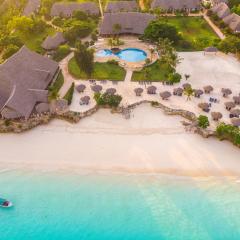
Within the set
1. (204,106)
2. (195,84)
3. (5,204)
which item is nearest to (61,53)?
(195,84)

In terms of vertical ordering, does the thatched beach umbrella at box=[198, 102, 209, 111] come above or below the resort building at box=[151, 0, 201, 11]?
below

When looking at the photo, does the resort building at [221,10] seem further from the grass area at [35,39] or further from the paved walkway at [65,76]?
the grass area at [35,39]

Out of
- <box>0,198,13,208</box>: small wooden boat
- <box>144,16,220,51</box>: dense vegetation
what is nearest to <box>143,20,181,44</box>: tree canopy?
<box>144,16,220,51</box>: dense vegetation

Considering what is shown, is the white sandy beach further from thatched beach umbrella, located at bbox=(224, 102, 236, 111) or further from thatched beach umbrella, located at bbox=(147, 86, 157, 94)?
thatched beach umbrella, located at bbox=(224, 102, 236, 111)

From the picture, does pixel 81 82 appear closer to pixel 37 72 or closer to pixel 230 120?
pixel 37 72

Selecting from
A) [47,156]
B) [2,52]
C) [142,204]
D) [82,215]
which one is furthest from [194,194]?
[2,52]

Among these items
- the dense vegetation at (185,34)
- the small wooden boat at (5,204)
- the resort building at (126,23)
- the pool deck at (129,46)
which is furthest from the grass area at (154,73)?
the small wooden boat at (5,204)

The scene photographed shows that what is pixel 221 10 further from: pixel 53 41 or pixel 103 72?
pixel 53 41

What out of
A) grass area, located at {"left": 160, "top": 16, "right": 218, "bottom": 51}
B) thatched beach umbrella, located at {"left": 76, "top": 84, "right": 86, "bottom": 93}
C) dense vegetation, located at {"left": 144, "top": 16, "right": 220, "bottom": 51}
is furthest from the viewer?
grass area, located at {"left": 160, "top": 16, "right": 218, "bottom": 51}
